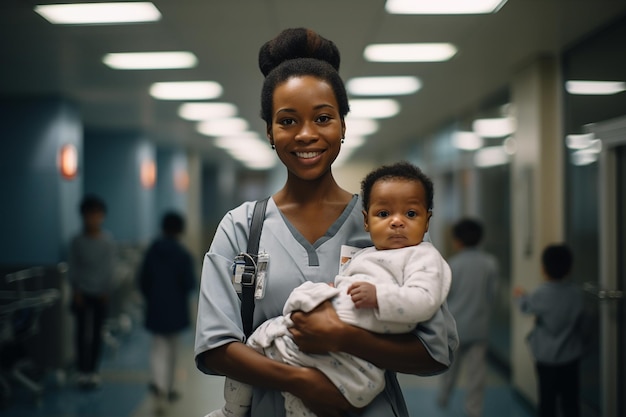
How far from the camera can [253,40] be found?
14.6ft

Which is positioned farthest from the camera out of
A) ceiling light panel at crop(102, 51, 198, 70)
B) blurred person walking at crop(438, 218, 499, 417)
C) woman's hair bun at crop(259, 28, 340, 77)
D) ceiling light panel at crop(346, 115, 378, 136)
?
ceiling light panel at crop(346, 115, 378, 136)

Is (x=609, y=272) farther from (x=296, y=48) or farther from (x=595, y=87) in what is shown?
(x=296, y=48)

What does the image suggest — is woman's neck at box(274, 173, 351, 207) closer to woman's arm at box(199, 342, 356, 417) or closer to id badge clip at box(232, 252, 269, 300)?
id badge clip at box(232, 252, 269, 300)

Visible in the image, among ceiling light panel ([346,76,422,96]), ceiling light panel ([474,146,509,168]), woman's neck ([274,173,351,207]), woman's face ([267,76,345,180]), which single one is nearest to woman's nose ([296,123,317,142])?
woman's face ([267,76,345,180])

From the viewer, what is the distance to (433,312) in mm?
1300

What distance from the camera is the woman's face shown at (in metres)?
1.42

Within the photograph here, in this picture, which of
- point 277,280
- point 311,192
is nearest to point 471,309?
point 311,192

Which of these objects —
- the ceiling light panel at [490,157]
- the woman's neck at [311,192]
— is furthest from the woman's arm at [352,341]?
the ceiling light panel at [490,157]

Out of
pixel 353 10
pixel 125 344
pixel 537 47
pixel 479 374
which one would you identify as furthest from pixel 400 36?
pixel 125 344

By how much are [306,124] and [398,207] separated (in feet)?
0.96

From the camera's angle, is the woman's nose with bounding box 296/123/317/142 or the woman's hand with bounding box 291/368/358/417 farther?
the woman's nose with bounding box 296/123/317/142

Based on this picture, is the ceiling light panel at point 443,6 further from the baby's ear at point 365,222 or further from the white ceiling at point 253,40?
the baby's ear at point 365,222

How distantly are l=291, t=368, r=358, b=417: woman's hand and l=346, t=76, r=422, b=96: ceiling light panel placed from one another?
485 centimetres

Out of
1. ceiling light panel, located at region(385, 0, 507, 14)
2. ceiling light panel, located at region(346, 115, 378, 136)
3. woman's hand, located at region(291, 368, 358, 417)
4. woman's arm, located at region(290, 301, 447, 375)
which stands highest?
ceiling light panel, located at region(346, 115, 378, 136)
